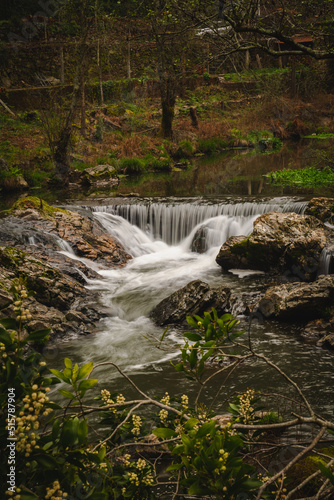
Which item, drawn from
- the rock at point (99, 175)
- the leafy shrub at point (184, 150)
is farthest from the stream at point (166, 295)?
the leafy shrub at point (184, 150)

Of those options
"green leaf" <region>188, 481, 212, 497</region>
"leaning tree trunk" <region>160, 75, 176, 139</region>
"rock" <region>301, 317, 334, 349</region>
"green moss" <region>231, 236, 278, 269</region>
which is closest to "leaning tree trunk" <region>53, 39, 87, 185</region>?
"leaning tree trunk" <region>160, 75, 176, 139</region>

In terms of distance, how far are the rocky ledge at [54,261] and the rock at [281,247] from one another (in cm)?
324

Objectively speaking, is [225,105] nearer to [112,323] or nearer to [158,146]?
[158,146]

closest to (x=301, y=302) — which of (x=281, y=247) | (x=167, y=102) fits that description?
(x=281, y=247)

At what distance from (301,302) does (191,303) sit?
1923 millimetres

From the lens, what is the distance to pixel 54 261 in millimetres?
10055

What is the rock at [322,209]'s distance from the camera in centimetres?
1120

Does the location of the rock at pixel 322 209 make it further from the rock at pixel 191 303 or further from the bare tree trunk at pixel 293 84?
the bare tree trunk at pixel 293 84

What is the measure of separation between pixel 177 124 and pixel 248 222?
16602mm

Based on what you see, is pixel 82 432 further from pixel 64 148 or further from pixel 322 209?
pixel 64 148

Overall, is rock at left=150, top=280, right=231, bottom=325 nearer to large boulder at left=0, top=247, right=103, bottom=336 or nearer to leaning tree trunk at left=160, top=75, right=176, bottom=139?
large boulder at left=0, top=247, right=103, bottom=336

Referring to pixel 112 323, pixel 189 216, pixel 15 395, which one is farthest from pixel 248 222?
pixel 15 395

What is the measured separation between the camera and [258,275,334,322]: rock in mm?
7348

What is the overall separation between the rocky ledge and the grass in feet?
24.6
